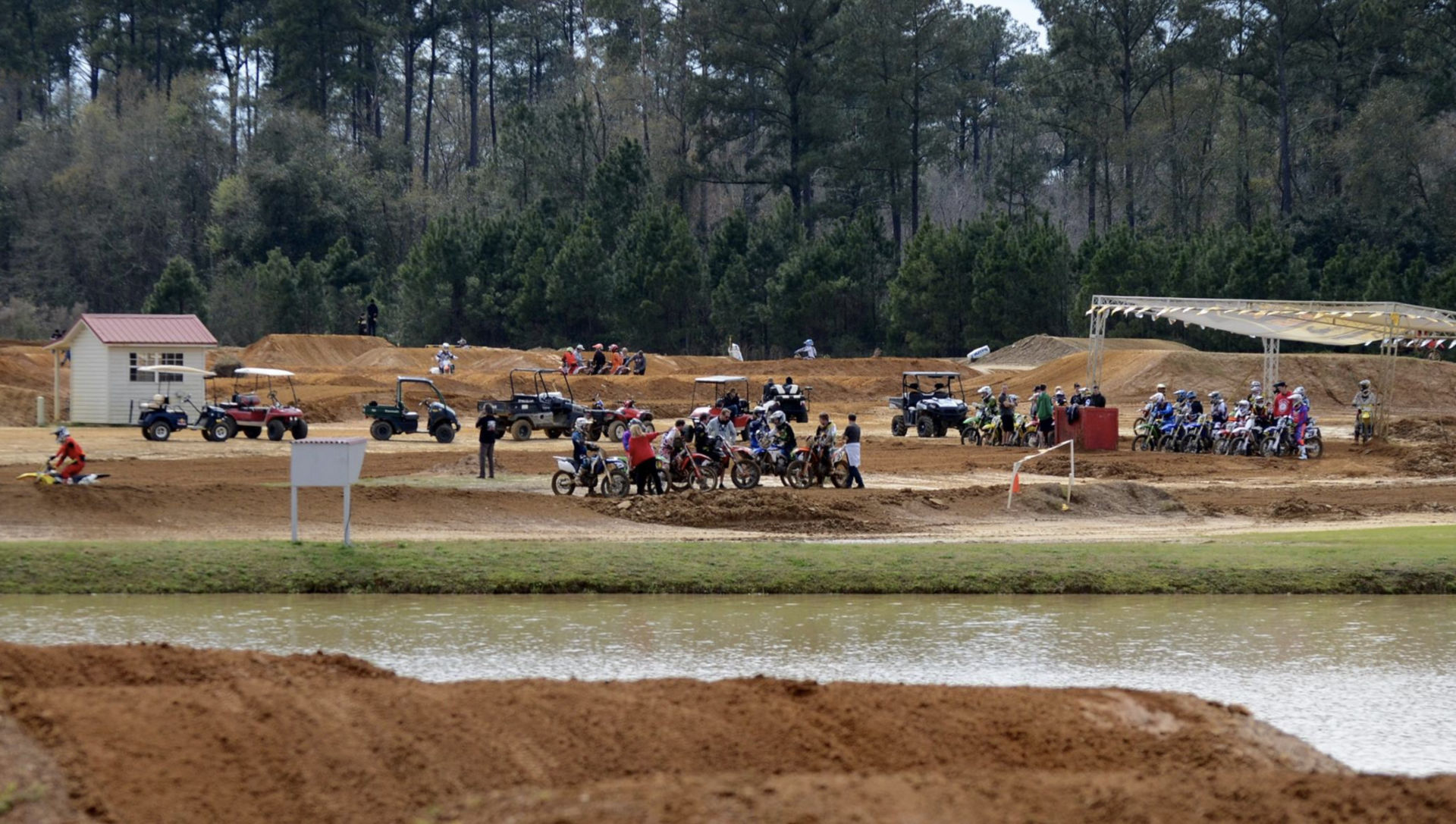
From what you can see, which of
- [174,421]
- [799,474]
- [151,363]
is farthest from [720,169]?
[799,474]

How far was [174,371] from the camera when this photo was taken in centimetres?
3931

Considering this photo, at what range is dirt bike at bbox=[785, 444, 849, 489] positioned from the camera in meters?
28.4

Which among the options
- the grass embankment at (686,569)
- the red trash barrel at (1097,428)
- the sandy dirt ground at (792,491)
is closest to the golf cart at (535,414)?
the sandy dirt ground at (792,491)

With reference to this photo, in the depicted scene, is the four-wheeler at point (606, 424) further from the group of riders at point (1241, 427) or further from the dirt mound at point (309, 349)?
the dirt mound at point (309, 349)

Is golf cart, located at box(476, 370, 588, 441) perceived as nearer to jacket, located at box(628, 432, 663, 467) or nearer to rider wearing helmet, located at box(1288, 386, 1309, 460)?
jacket, located at box(628, 432, 663, 467)

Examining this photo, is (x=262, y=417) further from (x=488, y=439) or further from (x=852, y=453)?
(x=852, y=453)

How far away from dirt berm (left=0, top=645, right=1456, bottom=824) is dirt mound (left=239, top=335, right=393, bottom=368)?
5665 cm

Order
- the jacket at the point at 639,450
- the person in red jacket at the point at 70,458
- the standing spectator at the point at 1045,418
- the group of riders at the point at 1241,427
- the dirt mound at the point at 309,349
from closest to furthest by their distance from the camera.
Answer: the person in red jacket at the point at 70,458, the jacket at the point at 639,450, the group of riders at the point at 1241,427, the standing spectator at the point at 1045,418, the dirt mound at the point at 309,349

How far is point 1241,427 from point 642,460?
57.8 ft

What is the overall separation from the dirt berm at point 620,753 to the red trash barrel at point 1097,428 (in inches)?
1117

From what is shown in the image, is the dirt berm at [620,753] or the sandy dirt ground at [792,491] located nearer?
the dirt berm at [620,753]

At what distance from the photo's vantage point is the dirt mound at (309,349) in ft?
212

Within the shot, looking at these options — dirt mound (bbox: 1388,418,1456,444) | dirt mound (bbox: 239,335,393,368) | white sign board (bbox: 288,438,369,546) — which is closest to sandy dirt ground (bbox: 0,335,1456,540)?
dirt mound (bbox: 1388,418,1456,444)

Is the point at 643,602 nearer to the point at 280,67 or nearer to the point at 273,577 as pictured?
the point at 273,577
